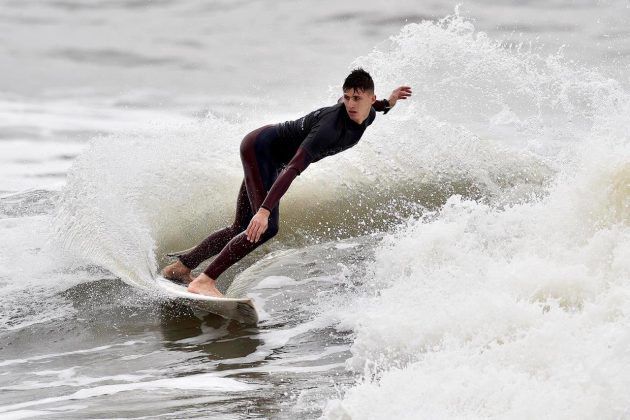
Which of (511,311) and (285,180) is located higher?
(285,180)

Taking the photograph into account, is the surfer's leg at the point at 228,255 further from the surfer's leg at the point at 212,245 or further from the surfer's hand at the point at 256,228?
the surfer's hand at the point at 256,228

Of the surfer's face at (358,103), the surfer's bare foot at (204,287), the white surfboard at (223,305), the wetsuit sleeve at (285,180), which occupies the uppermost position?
the surfer's face at (358,103)

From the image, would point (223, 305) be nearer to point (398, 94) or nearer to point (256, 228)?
point (256, 228)

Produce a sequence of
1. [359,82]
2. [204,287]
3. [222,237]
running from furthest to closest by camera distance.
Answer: [222,237] → [204,287] → [359,82]

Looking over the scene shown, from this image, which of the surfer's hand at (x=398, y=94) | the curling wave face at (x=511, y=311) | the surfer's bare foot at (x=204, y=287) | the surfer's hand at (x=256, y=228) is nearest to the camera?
the curling wave face at (x=511, y=311)

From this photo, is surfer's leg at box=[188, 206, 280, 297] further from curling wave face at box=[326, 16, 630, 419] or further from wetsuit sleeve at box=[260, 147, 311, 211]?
curling wave face at box=[326, 16, 630, 419]

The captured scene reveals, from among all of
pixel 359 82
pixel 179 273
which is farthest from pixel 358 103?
pixel 179 273

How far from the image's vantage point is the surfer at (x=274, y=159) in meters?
5.61

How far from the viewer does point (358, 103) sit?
18.5 feet

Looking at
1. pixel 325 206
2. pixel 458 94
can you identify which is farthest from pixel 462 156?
pixel 325 206

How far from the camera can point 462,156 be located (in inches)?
427

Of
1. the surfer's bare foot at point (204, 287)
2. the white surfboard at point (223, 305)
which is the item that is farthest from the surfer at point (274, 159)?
the white surfboard at point (223, 305)

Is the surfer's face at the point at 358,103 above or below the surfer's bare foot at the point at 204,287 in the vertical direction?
above

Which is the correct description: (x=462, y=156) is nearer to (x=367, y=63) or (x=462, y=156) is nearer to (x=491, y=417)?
(x=367, y=63)
